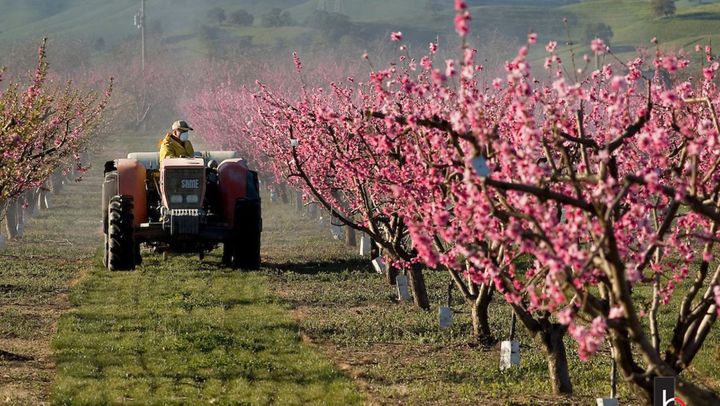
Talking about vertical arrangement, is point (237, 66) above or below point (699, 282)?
above

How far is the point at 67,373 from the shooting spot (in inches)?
517

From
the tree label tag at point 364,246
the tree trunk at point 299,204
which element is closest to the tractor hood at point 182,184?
the tree label tag at point 364,246

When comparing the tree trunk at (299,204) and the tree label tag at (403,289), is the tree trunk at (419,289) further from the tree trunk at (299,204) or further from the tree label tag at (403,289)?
the tree trunk at (299,204)

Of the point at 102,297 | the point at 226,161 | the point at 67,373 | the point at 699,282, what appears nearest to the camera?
the point at 699,282

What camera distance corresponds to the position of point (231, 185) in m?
21.3

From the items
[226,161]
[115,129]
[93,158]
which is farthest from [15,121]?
[115,129]

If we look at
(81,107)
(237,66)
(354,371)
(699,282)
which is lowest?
(354,371)

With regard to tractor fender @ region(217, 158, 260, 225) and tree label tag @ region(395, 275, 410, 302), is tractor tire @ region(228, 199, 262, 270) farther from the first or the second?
tree label tag @ region(395, 275, 410, 302)

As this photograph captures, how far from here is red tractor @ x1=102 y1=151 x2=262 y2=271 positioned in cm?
2050

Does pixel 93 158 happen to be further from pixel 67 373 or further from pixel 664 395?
pixel 664 395

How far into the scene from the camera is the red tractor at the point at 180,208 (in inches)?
807

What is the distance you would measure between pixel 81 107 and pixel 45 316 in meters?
10.6

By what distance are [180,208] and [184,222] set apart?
19.1 inches

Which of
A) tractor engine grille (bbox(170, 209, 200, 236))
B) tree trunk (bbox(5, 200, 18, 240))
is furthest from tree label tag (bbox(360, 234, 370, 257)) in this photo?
tree trunk (bbox(5, 200, 18, 240))
